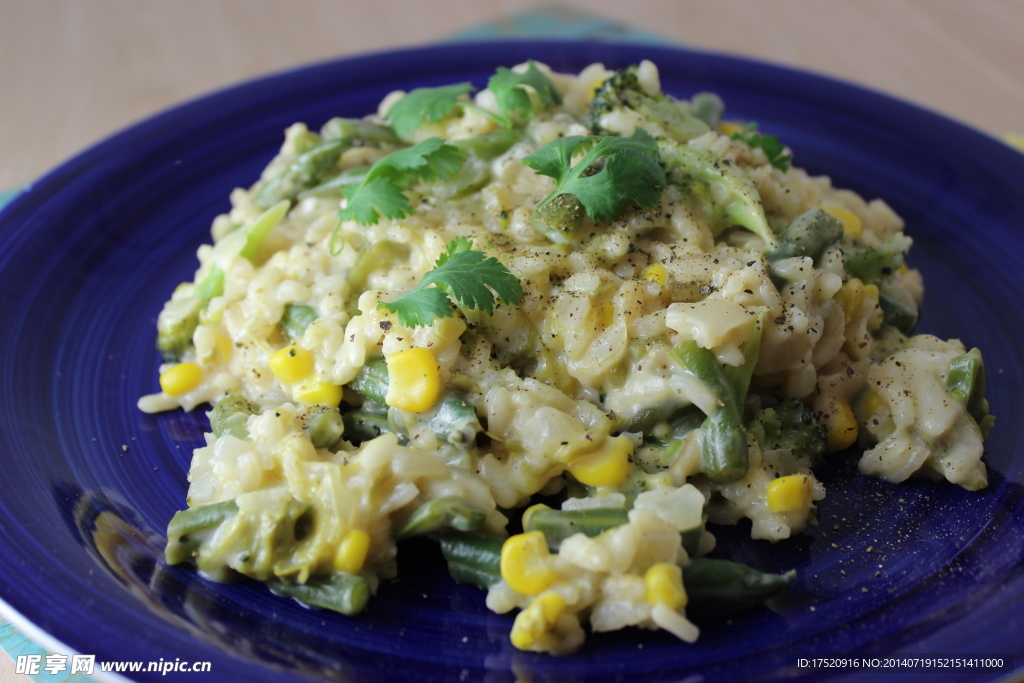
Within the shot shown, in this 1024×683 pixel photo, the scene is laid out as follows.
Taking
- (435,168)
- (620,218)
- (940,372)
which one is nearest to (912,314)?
(940,372)

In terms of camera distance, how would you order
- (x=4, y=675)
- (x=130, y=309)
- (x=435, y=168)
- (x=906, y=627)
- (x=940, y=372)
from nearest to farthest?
1. (x=906, y=627)
2. (x=4, y=675)
3. (x=940, y=372)
4. (x=435, y=168)
5. (x=130, y=309)

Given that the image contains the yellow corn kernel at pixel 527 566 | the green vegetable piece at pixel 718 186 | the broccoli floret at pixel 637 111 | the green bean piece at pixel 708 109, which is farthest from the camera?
the green bean piece at pixel 708 109

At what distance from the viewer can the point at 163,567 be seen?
3.37 meters

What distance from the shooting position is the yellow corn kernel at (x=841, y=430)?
3814mm

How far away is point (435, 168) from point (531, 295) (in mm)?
870

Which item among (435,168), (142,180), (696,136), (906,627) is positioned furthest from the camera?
(142,180)

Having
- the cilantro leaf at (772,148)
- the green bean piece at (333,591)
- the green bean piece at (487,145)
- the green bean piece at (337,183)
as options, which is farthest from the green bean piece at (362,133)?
the green bean piece at (333,591)

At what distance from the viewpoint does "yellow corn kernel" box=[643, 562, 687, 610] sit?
2.99 m

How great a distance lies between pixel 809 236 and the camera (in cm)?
395

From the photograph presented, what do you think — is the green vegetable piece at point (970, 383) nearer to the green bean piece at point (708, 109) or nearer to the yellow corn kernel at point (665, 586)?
the yellow corn kernel at point (665, 586)

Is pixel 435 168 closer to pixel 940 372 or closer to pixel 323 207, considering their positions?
pixel 323 207

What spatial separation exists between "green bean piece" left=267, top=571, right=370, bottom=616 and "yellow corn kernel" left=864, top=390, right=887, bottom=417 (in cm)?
219

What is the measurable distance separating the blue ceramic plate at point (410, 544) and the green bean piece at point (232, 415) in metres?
0.22

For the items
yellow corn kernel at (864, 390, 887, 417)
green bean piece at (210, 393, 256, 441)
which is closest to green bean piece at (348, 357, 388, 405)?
green bean piece at (210, 393, 256, 441)
